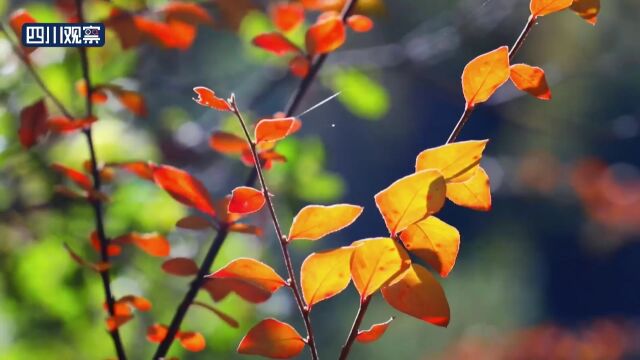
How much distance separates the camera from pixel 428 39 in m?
1.35

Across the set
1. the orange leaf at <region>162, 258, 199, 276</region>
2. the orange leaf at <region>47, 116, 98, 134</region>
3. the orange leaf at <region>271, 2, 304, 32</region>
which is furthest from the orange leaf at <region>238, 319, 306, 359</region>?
the orange leaf at <region>271, 2, 304, 32</region>

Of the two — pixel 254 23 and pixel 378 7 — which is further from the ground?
pixel 378 7

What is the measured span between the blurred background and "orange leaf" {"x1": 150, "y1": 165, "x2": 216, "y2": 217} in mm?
298

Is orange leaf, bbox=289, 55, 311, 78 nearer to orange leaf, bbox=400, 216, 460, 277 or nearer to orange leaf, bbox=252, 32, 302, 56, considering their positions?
orange leaf, bbox=252, 32, 302, 56

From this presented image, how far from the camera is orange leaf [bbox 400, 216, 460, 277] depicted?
0.36 meters

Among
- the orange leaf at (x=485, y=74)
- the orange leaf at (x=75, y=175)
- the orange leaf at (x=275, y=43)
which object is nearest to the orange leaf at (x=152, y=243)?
the orange leaf at (x=75, y=175)

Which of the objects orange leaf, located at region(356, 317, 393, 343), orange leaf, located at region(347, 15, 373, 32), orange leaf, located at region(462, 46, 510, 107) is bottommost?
orange leaf, located at region(356, 317, 393, 343)

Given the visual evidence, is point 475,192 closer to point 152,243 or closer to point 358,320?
point 358,320

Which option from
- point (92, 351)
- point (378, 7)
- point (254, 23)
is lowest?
point (92, 351)

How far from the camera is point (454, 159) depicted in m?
0.35

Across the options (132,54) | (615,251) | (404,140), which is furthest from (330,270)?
(615,251)

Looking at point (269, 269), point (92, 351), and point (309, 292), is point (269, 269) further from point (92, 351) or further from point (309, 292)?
point (92, 351)

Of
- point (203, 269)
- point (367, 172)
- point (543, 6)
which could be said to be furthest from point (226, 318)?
point (367, 172)

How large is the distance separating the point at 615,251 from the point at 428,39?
10.8 ft
